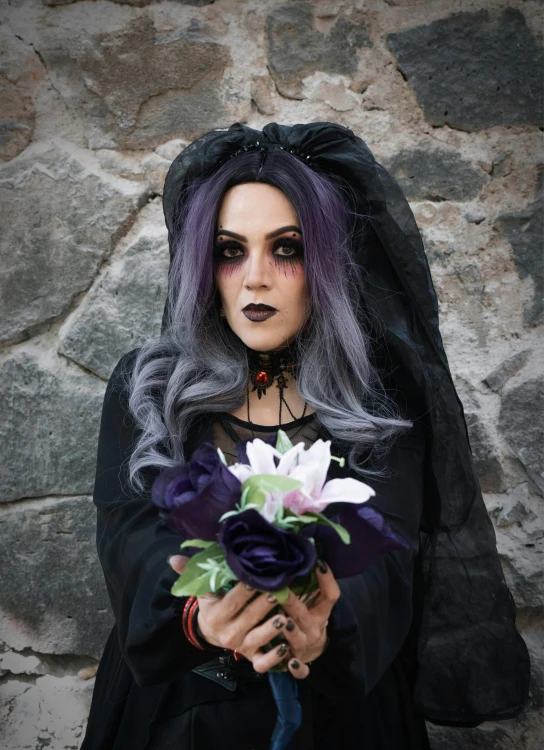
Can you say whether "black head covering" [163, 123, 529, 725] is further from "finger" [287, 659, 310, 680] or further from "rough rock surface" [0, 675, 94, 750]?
"rough rock surface" [0, 675, 94, 750]

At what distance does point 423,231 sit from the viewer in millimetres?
1852

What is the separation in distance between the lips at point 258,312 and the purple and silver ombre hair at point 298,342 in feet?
0.34

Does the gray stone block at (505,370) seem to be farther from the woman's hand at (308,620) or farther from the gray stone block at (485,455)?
the woman's hand at (308,620)

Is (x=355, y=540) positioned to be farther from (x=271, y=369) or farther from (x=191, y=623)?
(x=271, y=369)

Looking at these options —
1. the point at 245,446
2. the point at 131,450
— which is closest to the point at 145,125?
the point at 131,450

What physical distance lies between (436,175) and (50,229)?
990mm

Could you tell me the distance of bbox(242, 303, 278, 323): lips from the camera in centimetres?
144

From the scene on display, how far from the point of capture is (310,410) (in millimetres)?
1539

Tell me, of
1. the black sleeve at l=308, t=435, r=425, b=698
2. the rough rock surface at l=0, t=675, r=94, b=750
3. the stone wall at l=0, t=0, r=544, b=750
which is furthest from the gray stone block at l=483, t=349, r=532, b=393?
the rough rock surface at l=0, t=675, r=94, b=750

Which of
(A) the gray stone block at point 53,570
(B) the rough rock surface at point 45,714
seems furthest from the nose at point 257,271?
(B) the rough rock surface at point 45,714

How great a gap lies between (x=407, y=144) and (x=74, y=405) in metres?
1.07

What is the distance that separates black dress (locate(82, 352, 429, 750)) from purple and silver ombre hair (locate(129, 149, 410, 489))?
50mm

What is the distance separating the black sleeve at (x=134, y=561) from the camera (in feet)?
3.90

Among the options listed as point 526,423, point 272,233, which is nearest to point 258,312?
point 272,233
